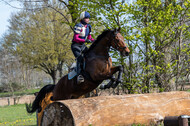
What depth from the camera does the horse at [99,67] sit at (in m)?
6.08

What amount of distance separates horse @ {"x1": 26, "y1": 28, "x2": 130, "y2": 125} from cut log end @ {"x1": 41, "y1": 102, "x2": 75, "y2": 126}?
2.10m

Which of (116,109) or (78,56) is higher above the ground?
(78,56)

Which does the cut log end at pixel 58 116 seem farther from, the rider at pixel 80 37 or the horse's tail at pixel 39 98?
the horse's tail at pixel 39 98

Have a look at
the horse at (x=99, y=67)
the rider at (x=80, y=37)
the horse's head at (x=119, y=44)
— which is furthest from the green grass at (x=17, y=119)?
the horse's head at (x=119, y=44)

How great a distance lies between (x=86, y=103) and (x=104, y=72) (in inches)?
69.8

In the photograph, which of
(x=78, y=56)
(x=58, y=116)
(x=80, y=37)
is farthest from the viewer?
(x=80, y=37)

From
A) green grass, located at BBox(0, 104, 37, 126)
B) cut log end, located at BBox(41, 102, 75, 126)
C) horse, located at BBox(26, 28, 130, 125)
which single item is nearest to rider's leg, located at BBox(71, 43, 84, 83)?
horse, located at BBox(26, 28, 130, 125)

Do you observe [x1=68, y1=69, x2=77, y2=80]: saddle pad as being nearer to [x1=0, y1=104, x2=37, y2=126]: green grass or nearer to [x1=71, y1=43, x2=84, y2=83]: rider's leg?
[x1=71, y1=43, x2=84, y2=83]: rider's leg

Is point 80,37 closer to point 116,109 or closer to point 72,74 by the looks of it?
point 72,74

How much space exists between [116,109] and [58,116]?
1.33 m

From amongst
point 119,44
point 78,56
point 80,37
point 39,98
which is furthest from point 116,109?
point 39,98

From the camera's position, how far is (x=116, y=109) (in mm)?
4855

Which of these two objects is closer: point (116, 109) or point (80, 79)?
point (116, 109)

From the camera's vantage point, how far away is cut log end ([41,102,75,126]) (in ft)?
13.1
